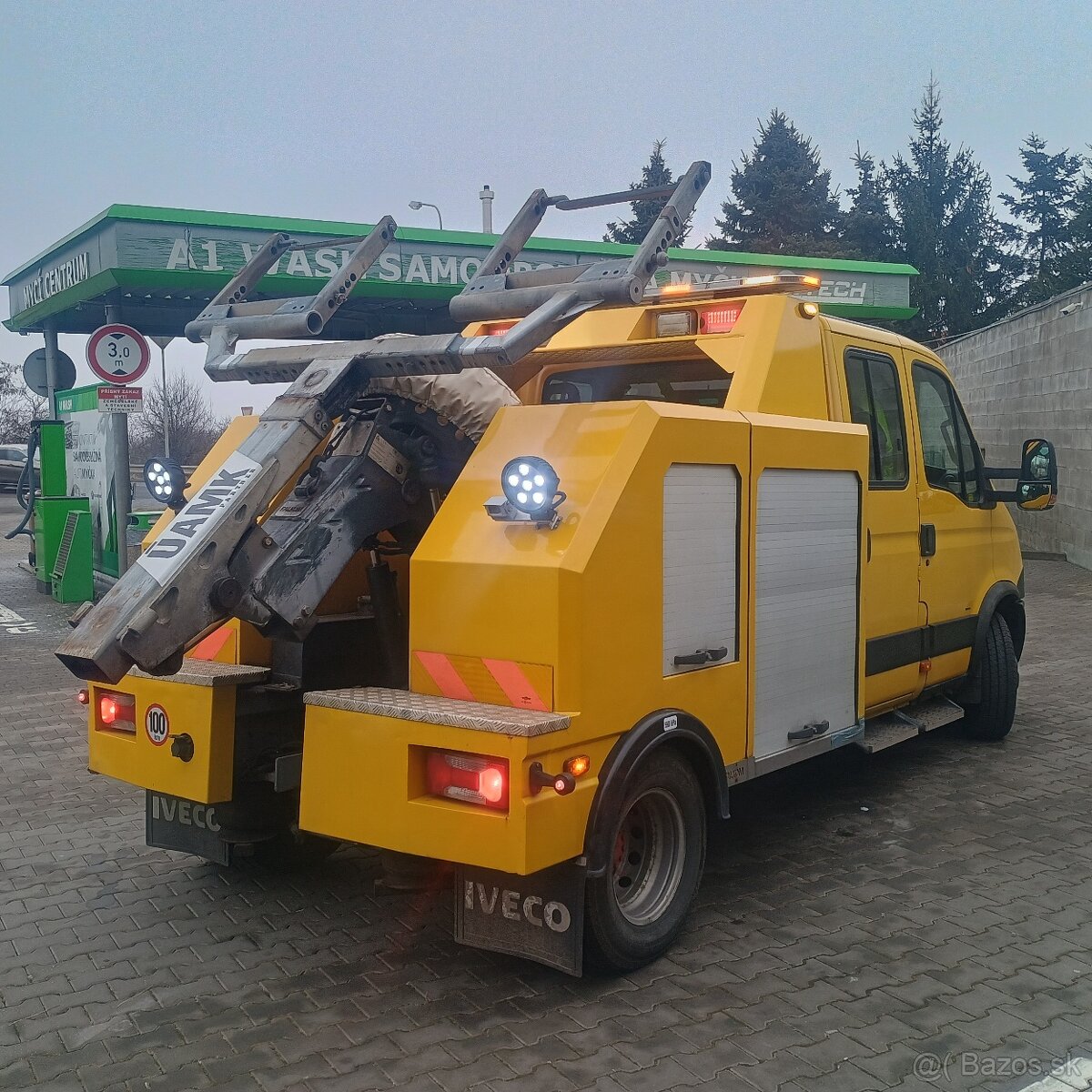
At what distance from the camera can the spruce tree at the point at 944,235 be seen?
131 feet

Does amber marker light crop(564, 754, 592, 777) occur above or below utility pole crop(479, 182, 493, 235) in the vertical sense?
below

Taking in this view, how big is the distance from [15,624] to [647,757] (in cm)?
1047

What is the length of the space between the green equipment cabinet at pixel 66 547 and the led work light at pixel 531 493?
1113 centimetres

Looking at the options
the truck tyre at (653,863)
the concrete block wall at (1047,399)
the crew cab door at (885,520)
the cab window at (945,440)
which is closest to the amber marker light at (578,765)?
the truck tyre at (653,863)

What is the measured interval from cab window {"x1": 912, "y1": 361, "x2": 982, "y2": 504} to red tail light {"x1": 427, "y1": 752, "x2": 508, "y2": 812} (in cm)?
379

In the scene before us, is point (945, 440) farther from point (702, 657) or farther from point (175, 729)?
point (175, 729)

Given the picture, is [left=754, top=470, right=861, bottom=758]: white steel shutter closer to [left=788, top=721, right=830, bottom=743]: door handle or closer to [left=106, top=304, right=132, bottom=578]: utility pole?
[left=788, top=721, right=830, bottom=743]: door handle

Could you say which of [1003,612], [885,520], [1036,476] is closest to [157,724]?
[885,520]

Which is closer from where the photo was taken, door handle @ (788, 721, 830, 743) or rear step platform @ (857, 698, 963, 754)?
door handle @ (788, 721, 830, 743)

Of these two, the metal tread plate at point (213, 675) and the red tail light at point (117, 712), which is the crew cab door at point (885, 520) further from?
the red tail light at point (117, 712)

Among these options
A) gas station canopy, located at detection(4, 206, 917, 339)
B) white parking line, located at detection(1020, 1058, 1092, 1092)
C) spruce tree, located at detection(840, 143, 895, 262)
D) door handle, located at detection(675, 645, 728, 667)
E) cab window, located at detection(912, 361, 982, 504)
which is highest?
spruce tree, located at detection(840, 143, 895, 262)

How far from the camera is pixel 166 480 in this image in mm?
4492

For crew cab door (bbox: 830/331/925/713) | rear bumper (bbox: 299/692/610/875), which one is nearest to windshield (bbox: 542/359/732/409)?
crew cab door (bbox: 830/331/925/713)

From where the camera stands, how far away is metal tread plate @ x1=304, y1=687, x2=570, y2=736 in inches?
133
